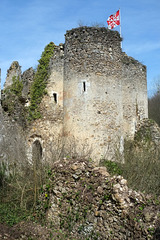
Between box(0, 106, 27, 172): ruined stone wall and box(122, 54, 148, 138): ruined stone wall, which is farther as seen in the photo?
box(122, 54, 148, 138): ruined stone wall

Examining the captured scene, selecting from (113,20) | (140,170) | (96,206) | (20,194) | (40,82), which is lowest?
(20,194)

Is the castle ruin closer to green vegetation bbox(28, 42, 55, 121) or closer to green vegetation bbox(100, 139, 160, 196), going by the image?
green vegetation bbox(28, 42, 55, 121)

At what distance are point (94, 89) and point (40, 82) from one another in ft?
9.75

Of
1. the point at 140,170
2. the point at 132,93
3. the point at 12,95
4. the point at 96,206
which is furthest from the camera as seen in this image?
the point at 132,93

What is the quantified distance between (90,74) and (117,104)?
1872 mm

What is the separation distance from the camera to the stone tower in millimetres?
12152

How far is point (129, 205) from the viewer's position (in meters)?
6.66

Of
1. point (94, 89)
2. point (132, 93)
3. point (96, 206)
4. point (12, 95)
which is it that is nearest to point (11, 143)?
point (12, 95)

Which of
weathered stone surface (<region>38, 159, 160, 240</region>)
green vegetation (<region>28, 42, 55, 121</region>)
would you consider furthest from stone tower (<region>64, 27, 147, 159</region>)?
weathered stone surface (<region>38, 159, 160, 240</region>)

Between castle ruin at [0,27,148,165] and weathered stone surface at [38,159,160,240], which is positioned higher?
castle ruin at [0,27,148,165]

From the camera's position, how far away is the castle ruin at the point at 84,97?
39.9ft

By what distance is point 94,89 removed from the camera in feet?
40.3

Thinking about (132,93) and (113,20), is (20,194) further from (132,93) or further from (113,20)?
(113,20)

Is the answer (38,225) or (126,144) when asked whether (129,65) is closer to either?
(126,144)
